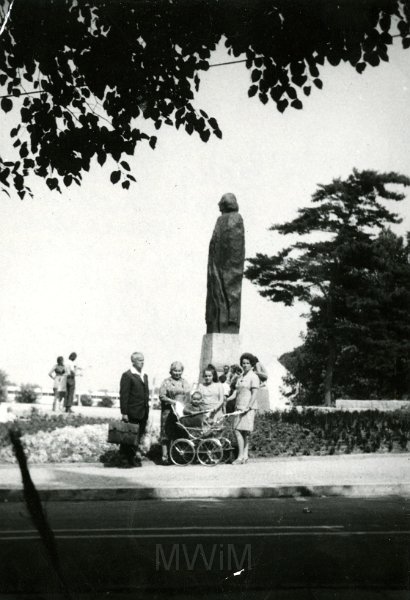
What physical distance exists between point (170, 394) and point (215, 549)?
22.5 feet

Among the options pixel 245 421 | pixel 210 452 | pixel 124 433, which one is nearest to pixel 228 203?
pixel 245 421

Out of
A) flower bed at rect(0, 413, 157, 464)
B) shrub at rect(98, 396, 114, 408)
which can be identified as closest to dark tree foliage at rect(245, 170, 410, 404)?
shrub at rect(98, 396, 114, 408)

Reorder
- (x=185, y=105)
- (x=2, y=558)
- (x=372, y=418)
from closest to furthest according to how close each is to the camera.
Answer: (x=2, y=558) < (x=185, y=105) < (x=372, y=418)

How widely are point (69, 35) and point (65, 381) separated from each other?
49.1 feet

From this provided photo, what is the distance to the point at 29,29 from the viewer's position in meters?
7.05

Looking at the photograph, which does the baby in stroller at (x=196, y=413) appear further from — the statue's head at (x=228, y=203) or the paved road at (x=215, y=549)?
the statue's head at (x=228, y=203)

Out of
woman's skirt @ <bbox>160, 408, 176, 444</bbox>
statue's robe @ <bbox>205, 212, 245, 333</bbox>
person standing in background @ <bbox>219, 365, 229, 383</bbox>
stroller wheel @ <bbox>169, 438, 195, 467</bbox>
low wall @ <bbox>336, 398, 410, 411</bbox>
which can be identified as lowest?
stroller wheel @ <bbox>169, 438, 195, 467</bbox>

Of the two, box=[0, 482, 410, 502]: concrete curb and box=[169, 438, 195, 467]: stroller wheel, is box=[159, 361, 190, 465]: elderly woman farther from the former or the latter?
box=[0, 482, 410, 502]: concrete curb

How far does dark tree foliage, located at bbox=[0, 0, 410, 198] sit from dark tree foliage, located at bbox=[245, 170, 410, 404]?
1157 inches

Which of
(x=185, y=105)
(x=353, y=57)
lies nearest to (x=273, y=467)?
(x=185, y=105)

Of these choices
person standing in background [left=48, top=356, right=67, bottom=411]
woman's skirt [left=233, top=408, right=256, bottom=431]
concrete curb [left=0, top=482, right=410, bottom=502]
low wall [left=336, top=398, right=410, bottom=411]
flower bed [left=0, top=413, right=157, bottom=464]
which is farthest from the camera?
low wall [left=336, top=398, right=410, bottom=411]

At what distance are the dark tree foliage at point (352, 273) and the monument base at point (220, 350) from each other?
19274 mm

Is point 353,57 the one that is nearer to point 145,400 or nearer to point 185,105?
point 185,105

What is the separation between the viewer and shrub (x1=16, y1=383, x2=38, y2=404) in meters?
28.8
